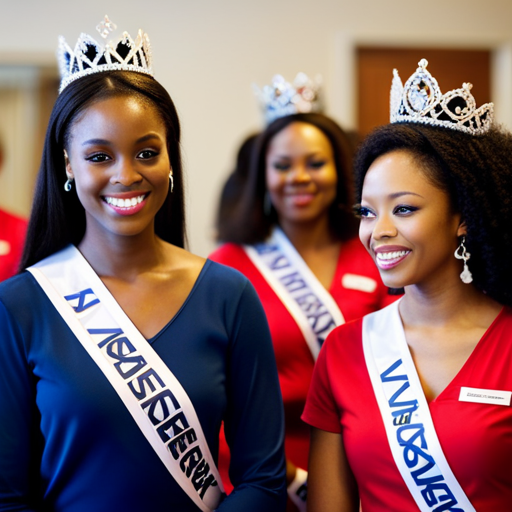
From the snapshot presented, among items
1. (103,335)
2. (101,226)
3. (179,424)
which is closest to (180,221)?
(101,226)

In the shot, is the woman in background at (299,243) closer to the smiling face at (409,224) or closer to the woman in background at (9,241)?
the woman in background at (9,241)

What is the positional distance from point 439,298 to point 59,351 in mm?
747

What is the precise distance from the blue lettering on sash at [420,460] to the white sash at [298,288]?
78cm

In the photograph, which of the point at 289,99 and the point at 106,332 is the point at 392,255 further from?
the point at 289,99

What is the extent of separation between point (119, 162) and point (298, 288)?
1072mm

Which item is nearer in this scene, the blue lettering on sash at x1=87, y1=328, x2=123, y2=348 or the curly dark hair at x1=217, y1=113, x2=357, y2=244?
the blue lettering on sash at x1=87, y1=328, x2=123, y2=348

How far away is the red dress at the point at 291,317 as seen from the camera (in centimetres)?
227

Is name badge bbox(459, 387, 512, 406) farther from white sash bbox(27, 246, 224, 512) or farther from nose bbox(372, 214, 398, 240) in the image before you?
white sash bbox(27, 246, 224, 512)

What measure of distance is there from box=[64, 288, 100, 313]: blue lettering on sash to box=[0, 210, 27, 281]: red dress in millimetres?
935

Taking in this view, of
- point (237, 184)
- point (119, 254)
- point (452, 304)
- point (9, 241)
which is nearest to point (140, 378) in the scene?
point (119, 254)

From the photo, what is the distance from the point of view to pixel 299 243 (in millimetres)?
2641

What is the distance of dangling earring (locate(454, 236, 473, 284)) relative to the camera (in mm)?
1588

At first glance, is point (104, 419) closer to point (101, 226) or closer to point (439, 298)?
point (101, 226)

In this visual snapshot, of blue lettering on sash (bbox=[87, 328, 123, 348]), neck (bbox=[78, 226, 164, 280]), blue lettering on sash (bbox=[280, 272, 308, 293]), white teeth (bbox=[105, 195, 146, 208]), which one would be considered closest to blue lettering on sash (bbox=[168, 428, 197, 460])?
blue lettering on sash (bbox=[87, 328, 123, 348])
